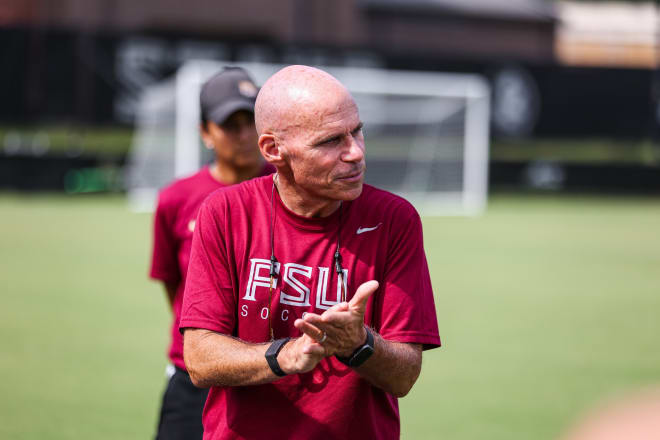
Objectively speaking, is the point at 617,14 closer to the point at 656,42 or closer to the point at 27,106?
the point at 656,42

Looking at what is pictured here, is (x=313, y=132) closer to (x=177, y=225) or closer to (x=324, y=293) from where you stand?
(x=324, y=293)

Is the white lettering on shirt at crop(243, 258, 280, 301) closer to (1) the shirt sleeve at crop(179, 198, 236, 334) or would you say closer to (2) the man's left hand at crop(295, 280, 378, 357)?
(1) the shirt sleeve at crop(179, 198, 236, 334)

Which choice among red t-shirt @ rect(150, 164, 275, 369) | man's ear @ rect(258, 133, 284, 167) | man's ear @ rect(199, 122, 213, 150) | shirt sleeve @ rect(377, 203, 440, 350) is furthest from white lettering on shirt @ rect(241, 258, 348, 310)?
man's ear @ rect(199, 122, 213, 150)

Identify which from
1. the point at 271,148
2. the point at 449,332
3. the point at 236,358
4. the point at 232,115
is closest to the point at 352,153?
the point at 271,148

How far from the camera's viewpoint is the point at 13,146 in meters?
22.3

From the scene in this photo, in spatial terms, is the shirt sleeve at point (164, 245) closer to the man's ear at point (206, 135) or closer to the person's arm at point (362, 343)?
the man's ear at point (206, 135)

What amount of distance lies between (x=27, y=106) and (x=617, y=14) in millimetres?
39075

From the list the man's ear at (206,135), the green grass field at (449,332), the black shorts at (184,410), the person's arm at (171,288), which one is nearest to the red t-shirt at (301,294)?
the green grass field at (449,332)

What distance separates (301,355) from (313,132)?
0.65 meters

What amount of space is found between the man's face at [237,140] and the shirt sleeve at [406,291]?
5.37ft

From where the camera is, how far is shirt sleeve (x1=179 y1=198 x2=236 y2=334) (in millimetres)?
2410

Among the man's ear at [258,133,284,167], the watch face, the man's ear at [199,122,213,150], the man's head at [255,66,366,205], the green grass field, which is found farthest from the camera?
the green grass field

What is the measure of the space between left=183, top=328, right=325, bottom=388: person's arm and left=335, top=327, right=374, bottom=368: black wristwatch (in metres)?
0.09

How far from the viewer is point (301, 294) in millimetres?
2424
